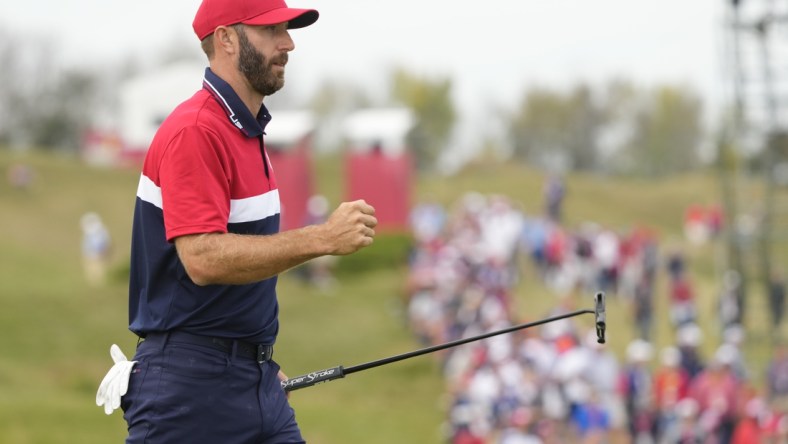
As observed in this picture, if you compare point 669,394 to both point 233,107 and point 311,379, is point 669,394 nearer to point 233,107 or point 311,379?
point 311,379

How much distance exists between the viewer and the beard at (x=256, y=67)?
12.8 feet

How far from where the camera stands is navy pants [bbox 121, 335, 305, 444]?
12.6ft

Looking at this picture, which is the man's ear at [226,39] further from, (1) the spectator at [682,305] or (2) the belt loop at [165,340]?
(1) the spectator at [682,305]

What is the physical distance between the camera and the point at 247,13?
3.88m

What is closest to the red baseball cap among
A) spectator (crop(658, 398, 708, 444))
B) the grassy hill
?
spectator (crop(658, 398, 708, 444))

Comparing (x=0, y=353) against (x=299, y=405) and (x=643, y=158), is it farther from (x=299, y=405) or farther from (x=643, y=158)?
(x=643, y=158)

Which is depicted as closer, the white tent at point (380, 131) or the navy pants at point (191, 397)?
the navy pants at point (191, 397)

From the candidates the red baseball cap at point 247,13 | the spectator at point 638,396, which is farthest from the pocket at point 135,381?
the spectator at point 638,396

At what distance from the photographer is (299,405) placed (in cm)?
2280

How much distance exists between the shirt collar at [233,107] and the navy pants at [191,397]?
679 millimetres

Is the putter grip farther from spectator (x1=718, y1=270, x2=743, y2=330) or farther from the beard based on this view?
spectator (x1=718, y1=270, x2=743, y2=330)

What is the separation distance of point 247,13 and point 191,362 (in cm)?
107

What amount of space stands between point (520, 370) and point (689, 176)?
5316cm

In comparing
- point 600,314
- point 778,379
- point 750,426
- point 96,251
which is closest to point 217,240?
point 600,314
